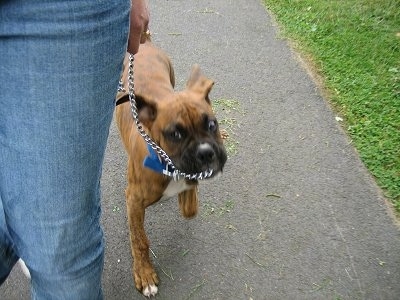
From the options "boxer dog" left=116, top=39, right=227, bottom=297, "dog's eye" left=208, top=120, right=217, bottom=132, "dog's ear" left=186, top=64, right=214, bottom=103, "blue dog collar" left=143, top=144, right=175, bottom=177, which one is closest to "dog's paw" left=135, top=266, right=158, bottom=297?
"boxer dog" left=116, top=39, right=227, bottom=297

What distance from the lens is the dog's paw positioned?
10.0 ft

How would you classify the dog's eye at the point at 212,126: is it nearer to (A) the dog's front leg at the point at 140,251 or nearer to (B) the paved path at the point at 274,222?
(A) the dog's front leg at the point at 140,251

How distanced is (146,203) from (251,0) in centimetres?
448

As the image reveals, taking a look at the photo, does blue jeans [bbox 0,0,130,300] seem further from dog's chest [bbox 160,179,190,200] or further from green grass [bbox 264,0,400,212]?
green grass [bbox 264,0,400,212]

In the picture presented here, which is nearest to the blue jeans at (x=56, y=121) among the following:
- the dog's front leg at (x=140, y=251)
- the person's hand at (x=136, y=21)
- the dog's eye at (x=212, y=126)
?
the person's hand at (x=136, y=21)

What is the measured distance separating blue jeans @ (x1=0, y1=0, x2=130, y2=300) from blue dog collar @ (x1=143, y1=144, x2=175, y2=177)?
0.95 meters

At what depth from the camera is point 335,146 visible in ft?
13.6

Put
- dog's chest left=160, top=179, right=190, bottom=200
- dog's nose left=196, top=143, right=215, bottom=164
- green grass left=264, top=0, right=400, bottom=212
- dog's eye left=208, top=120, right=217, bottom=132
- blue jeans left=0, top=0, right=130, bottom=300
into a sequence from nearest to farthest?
1. blue jeans left=0, top=0, right=130, bottom=300
2. dog's nose left=196, top=143, right=215, bottom=164
3. dog's eye left=208, top=120, right=217, bottom=132
4. dog's chest left=160, top=179, right=190, bottom=200
5. green grass left=264, top=0, right=400, bottom=212

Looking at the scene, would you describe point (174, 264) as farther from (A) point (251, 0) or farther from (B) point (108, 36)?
(A) point (251, 0)

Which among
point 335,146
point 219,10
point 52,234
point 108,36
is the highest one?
point 108,36

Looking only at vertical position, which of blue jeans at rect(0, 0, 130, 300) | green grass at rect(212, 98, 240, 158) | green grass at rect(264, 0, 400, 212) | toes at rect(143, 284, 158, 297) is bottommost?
toes at rect(143, 284, 158, 297)

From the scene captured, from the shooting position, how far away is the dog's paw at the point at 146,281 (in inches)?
121

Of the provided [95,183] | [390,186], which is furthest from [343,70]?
[95,183]

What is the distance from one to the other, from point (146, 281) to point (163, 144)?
86 centimetres
